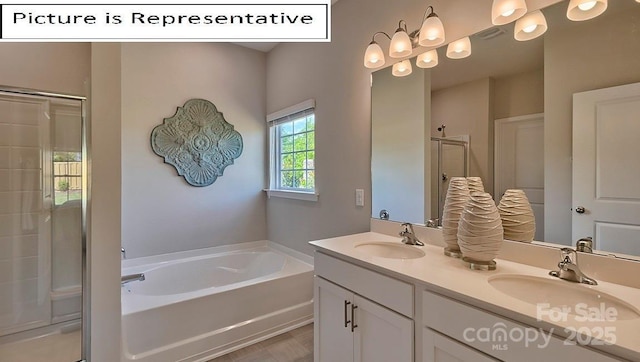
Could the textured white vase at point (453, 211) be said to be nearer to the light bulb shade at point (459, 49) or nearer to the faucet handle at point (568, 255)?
the faucet handle at point (568, 255)

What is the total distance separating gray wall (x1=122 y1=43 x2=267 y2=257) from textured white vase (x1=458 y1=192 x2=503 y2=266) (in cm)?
229

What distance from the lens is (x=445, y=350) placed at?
3.01 ft

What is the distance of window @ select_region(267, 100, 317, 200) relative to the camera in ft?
8.48

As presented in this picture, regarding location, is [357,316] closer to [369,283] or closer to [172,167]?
[369,283]

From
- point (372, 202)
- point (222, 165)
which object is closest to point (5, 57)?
point (222, 165)

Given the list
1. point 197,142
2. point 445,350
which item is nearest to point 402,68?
point 445,350

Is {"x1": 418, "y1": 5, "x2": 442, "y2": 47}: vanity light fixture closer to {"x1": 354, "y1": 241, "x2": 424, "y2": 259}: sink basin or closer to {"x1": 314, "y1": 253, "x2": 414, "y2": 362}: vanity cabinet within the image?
{"x1": 354, "y1": 241, "x2": 424, "y2": 259}: sink basin

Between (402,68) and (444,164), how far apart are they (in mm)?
649

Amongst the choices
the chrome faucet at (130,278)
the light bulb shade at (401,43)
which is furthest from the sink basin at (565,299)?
the chrome faucet at (130,278)

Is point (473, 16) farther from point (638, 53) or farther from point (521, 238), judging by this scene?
point (521, 238)

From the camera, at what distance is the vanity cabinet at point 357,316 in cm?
107

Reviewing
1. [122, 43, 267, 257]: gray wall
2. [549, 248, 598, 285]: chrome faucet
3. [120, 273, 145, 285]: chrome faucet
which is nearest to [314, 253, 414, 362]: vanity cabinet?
[549, 248, 598, 285]: chrome faucet

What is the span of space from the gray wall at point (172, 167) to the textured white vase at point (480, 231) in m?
2.29

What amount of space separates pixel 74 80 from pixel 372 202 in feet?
6.30
